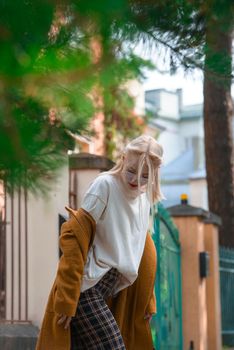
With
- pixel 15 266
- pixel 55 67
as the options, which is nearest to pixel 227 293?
pixel 15 266

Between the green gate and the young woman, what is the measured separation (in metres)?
2.66

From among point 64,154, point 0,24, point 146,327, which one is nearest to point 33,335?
point 146,327

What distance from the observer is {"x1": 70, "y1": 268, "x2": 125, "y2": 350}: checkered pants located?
5.05 metres

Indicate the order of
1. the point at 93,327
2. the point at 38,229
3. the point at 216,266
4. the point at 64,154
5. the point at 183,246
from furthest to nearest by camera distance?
the point at 216,266 < the point at 183,246 < the point at 38,229 < the point at 93,327 < the point at 64,154

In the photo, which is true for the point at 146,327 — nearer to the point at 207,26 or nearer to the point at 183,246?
the point at 207,26

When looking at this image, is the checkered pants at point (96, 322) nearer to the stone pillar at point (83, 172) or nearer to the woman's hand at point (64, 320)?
the woman's hand at point (64, 320)

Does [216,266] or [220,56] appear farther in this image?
[216,266]

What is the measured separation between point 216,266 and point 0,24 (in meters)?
8.50

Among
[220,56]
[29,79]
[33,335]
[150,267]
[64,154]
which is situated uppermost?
[220,56]

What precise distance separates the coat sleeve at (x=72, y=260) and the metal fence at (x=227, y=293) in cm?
697

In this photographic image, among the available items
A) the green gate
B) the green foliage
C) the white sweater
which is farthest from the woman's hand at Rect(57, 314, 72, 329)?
the green gate

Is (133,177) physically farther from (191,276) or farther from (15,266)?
(191,276)

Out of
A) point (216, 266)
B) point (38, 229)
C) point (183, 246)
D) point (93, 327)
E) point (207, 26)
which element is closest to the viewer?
point (207, 26)

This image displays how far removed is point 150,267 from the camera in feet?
18.2
